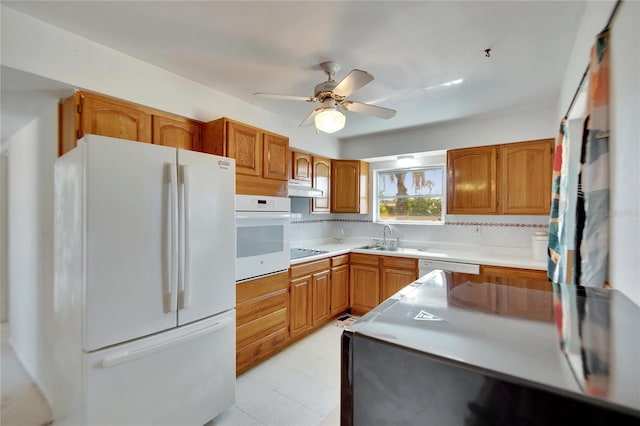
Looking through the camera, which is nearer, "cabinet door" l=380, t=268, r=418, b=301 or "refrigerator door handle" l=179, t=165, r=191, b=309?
"refrigerator door handle" l=179, t=165, r=191, b=309

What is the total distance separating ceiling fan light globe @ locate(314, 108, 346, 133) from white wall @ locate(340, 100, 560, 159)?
203cm

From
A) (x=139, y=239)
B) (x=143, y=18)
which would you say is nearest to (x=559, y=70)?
(x=143, y=18)

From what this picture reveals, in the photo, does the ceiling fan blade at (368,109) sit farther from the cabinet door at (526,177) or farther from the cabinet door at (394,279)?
the cabinet door at (394,279)

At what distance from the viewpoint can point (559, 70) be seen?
218cm

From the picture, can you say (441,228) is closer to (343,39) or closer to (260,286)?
(260,286)

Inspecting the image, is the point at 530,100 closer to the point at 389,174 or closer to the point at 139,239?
the point at 389,174

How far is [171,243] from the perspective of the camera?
1659mm

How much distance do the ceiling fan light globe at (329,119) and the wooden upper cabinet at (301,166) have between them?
140 centimetres

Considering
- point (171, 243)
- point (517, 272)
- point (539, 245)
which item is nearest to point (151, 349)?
point (171, 243)

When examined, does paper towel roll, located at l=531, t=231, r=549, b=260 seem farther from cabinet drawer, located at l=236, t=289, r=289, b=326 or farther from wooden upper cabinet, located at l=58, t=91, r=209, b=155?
wooden upper cabinet, located at l=58, t=91, r=209, b=155

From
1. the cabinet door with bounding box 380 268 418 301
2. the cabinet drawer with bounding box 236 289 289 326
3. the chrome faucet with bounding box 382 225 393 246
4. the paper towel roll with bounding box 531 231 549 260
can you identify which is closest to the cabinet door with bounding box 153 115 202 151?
the cabinet drawer with bounding box 236 289 289 326

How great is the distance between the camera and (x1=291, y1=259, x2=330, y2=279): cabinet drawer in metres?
2.93

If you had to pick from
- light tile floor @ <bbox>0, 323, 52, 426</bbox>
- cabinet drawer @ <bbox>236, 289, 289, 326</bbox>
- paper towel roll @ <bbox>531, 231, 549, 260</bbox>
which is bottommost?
light tile floor @ <bbox>0, 323, 52, 426</bbox>

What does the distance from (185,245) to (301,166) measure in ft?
6.72
